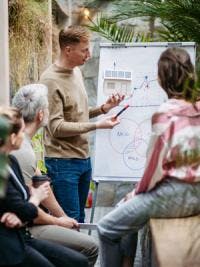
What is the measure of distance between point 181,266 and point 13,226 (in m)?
0.75

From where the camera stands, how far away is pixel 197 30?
214 inches

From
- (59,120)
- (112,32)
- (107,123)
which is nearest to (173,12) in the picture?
(112,32)

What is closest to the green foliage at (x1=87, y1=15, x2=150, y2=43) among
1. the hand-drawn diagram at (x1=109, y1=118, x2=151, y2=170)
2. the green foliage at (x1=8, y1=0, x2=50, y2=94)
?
the green foliage at (x1=8, y1=0, x2=50, y2=94)

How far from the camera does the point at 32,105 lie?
3.96m

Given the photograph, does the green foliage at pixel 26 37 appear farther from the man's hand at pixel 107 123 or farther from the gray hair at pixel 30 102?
the gray hair at pixel 30 102

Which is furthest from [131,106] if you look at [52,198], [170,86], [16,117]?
[16,117]

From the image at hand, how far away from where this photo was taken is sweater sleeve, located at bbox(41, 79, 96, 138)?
463cm

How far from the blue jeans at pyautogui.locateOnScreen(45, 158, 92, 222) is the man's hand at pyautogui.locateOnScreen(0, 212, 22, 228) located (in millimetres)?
1455

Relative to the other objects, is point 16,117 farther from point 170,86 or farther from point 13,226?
point 170,86

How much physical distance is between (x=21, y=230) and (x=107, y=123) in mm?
1650

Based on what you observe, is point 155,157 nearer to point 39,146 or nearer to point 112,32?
point 112,32

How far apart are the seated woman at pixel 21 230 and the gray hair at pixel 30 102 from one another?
0.51 metres

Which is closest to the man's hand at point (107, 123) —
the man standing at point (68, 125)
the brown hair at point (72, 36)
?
the man standing at point (68, 125)

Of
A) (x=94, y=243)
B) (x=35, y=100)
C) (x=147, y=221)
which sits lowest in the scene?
(x=94, y=243)
